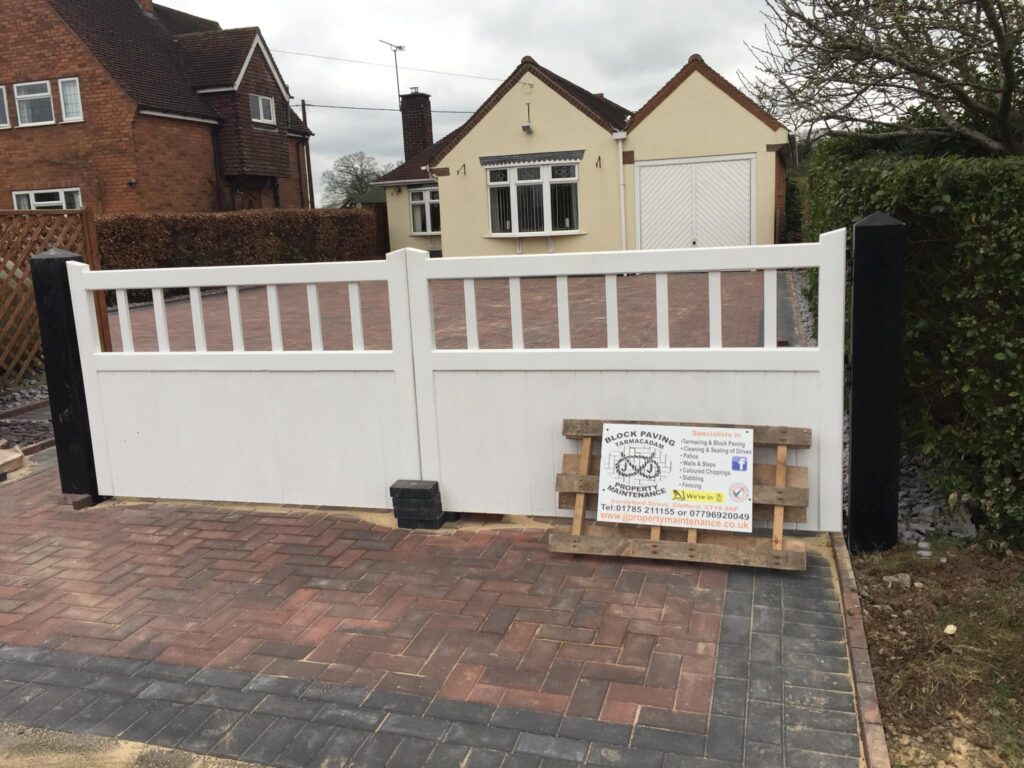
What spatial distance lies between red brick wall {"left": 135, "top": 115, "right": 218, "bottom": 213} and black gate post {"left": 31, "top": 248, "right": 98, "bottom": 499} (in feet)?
63.2

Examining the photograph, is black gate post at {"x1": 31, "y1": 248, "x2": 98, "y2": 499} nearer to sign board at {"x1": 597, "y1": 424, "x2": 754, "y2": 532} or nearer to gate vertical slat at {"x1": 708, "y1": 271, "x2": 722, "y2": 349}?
sign board at {"x1": 597, "y1": 424, "x2": 754, "y2": 532}

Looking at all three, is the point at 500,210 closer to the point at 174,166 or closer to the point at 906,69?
the point at 174,166

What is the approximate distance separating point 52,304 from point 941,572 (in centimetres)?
518

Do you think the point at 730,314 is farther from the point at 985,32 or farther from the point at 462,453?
the point at 462,453

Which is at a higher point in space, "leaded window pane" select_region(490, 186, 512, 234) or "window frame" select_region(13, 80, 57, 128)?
"window frame" select_region(13, 80, 57, 128)

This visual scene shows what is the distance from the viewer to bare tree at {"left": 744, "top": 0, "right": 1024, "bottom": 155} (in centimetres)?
552

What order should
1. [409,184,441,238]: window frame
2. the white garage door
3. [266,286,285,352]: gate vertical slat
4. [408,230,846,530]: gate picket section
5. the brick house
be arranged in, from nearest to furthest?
[408,230,846,530]: gate picket section < [266,286,285,352]: gate vertical slat < the white garage door < the brick house < [409,184,441,238]: window frame

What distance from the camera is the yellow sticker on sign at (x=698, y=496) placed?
13.6 ft

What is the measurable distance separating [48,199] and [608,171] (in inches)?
616

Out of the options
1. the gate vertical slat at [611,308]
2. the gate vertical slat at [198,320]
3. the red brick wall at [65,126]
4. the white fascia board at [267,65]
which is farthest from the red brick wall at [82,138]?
the gate vertical slat at [611,308]

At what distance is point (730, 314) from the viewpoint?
1220 cm

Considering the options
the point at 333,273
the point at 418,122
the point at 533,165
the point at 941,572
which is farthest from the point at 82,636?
the point at 418,122

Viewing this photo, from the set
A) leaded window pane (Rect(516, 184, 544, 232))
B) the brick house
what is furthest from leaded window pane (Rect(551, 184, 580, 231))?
the brick house

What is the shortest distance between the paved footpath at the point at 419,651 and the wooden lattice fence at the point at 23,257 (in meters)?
5.48
